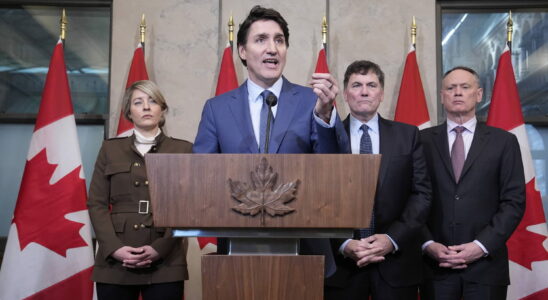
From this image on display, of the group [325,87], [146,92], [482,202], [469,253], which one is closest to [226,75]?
[146,92]

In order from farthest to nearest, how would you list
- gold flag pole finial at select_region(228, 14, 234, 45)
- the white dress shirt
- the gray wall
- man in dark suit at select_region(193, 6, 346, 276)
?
the gray wall, gold flag pole finial at select_region(228, 14, 234, 45), the white dress shirt, man in dark suit at select_region(193, 6, 346, 276)

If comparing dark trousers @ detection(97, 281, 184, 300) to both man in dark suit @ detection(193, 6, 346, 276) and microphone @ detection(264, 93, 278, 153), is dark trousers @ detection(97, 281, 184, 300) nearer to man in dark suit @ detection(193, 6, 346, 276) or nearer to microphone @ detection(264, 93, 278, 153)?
man in dark suit @ detection(193, 6, 346, 276)

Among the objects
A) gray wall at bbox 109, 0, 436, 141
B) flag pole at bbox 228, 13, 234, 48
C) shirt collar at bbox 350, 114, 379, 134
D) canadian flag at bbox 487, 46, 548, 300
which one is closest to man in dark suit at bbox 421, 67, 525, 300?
shirt collar at bbox 350, 114, 379, 134

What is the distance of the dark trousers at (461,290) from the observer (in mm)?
2760

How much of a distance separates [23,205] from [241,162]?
2.64 metres

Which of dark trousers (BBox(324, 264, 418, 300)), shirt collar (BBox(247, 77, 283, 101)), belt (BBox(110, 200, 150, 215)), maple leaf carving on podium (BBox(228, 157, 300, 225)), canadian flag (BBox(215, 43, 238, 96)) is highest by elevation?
canadian flag (BBox(215, 43, 238, 96))

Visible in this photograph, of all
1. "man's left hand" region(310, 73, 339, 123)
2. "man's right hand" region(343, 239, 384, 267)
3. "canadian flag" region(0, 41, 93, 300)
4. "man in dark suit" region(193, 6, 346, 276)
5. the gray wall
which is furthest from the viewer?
the gray wall

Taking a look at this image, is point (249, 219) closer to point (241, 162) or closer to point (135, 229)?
point (241, 162)

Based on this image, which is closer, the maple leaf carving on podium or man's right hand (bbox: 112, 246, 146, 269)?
the maple leaf carving on podium

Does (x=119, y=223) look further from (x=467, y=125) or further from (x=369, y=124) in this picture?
(x=467, y=125)

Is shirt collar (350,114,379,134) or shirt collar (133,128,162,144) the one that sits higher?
shirt collar (350,114,379,134)

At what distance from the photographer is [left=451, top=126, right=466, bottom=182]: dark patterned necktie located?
298cm

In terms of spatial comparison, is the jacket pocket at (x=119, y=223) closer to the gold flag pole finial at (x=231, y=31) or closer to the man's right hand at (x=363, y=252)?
the man's right hand at (x=363, y=252)

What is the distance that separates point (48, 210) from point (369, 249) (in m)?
2.11
